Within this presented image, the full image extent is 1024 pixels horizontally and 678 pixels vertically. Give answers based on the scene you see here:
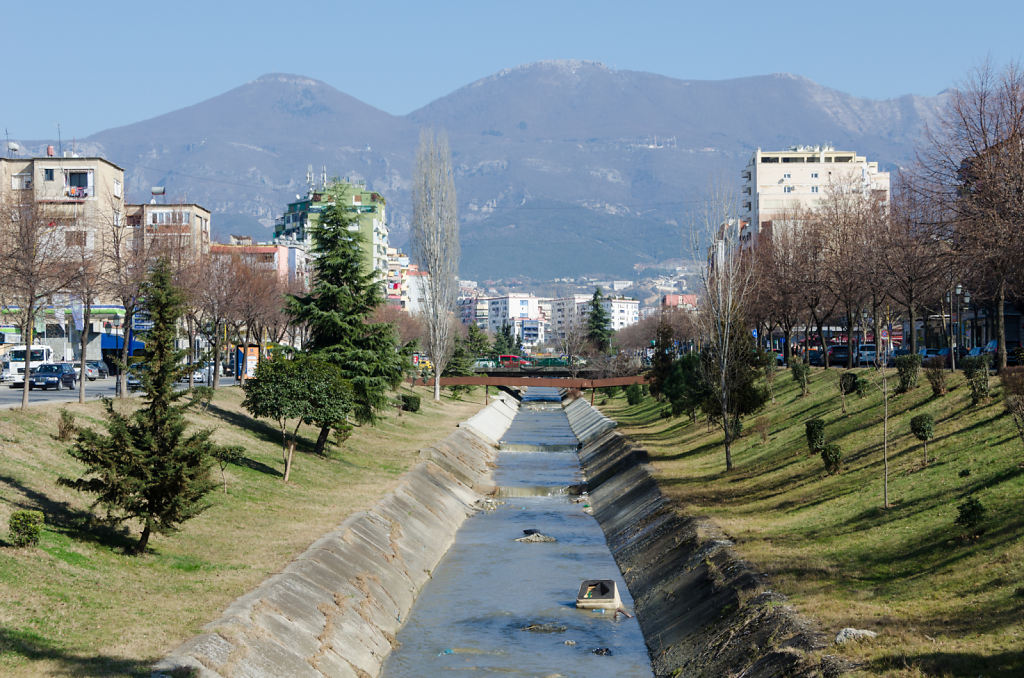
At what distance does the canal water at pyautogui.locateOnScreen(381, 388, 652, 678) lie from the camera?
98.1 ft

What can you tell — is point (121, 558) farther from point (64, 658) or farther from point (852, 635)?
point (852, 635)

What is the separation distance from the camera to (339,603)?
30312 millimetres

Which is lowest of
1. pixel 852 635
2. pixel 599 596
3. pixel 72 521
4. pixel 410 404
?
pixel 599 596

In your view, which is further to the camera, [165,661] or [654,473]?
[654,473]

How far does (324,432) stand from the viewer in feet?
190

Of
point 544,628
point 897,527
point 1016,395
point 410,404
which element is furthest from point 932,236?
point 410,404

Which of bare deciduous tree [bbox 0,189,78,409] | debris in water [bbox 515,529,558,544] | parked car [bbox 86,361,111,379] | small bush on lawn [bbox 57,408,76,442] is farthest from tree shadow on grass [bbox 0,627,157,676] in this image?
parked car [bbox 86,361,111,379]

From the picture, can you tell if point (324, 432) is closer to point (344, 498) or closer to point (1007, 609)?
point (344, 498)

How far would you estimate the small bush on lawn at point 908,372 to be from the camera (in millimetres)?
48125

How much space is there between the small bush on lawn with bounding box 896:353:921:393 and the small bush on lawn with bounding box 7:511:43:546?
3740 centimetres

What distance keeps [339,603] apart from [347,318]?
31373 mm

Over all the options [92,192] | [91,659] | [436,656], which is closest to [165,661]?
[91,659]

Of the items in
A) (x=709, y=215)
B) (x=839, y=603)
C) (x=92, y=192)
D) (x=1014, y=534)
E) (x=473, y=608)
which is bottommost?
(x=473, y=608)

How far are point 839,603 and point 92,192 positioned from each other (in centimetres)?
12663
